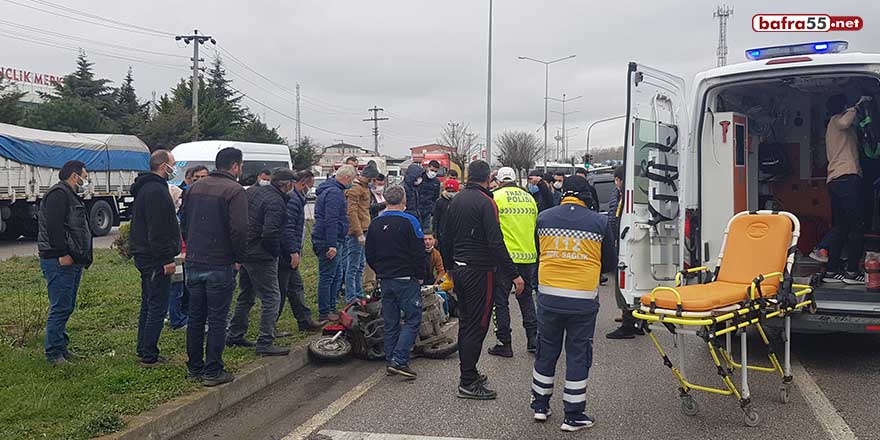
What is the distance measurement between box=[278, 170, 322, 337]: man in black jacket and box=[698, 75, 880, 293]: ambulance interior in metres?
4.06

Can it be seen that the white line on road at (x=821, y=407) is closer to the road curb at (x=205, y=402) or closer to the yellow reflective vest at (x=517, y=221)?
the yellow reflective vest at (x=517, y=221)

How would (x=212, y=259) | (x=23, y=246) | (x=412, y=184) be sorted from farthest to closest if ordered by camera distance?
1. (x=23, y=246)
2. (x=412, y=184)
3. (x=212, y=259)

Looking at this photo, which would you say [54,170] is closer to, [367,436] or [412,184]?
[412,184]

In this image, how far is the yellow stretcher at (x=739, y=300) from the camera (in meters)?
5.00

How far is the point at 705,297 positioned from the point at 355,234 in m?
4.92

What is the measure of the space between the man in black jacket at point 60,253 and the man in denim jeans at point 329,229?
2.76 meters

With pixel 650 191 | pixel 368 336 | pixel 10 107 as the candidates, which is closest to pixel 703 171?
pixel 650 191

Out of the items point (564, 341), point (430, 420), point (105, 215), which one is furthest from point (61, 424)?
point (105, 215)

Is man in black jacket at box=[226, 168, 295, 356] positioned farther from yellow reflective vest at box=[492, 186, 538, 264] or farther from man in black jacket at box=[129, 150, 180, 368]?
yellow reflective vest at box=[492, 186, 538, 264]

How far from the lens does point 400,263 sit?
253 inches

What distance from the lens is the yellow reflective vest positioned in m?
7.12

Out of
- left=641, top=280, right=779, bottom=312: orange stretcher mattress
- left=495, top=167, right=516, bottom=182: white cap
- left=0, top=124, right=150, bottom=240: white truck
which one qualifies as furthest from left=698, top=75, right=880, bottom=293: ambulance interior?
left=0, top=124, right=150, bottom=240: white truck

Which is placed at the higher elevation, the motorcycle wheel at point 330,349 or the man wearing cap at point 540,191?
the man wearing cap at point 540,191

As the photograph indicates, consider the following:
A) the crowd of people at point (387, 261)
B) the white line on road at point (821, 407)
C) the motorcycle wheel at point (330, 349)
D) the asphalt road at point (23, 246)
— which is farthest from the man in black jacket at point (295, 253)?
the asphalt road at point (23, 246)
